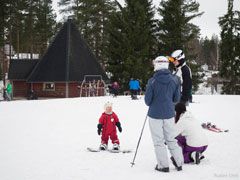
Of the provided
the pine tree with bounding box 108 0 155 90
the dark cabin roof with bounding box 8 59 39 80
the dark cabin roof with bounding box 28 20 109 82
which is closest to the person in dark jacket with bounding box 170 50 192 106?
the dark cabin roof with bounding box 28 20 109 82

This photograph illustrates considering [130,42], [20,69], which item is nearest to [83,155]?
[130,42]

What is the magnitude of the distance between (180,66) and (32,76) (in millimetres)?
25478

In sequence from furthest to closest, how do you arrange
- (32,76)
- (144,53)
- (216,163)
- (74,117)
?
(144,53) < (32,76) < (74,117) < (216,163)

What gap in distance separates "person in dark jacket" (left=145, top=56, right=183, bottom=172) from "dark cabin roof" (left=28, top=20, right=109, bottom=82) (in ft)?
75.9

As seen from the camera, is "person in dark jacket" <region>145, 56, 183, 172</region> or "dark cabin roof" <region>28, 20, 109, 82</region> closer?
"person in dark jacket" <region>145, 56, 183, 172</region>

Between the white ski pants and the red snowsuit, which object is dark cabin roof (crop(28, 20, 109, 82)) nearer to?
the red snowsuit

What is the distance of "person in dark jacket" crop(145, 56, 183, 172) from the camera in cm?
457

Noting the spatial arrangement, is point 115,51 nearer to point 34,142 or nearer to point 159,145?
point 34,142

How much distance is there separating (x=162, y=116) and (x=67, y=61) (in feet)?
80.4

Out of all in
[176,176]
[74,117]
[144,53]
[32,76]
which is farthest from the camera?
[144,53]

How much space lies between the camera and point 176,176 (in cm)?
442

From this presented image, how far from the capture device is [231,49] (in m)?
36.6

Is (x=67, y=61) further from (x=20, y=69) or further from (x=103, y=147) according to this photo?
(x=103, y=147)

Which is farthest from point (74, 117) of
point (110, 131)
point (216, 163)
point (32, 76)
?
point (32, 76)
